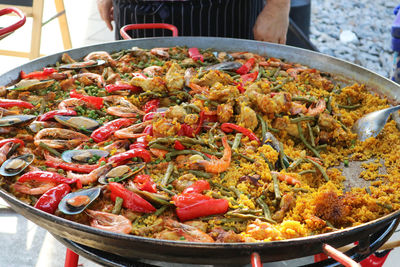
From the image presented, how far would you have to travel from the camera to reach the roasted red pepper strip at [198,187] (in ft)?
5.58

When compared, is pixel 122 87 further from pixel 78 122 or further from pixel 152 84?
pixel 78 122

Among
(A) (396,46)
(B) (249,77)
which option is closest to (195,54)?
(B) (249,77)

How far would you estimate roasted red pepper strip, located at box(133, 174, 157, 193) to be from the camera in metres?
1.72

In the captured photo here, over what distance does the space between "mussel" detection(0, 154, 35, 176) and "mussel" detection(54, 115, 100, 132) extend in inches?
12.5

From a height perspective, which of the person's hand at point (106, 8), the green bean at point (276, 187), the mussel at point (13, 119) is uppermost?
the person's hand at point (106, 8)

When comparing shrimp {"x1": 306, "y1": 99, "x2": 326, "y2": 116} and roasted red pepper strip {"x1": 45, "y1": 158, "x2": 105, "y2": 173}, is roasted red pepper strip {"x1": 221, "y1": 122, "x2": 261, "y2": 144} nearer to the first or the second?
shrimp {"x1": 306, "y1": 99, "x2": 326, "y2": 116}

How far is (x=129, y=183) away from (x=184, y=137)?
39 cm

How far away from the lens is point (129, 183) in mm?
1758

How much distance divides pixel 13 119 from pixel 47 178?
553mm

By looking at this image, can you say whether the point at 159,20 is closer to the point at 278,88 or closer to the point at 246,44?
the point at 246,44

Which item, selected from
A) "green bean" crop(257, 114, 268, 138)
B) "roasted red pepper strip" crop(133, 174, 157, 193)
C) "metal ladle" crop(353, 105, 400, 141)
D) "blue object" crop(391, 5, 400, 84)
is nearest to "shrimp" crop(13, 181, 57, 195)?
"roasted red pepper strip" crop(133, 174, 157, 193)

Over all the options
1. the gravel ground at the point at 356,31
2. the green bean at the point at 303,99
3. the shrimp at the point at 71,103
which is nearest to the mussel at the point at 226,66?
the green bean at the point at 303,99

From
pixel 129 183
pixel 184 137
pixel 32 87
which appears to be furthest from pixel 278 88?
pixel 32 87

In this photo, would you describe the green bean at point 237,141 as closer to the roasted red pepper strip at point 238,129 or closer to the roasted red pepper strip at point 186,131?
the roasted red pepper strip at point 238,129
